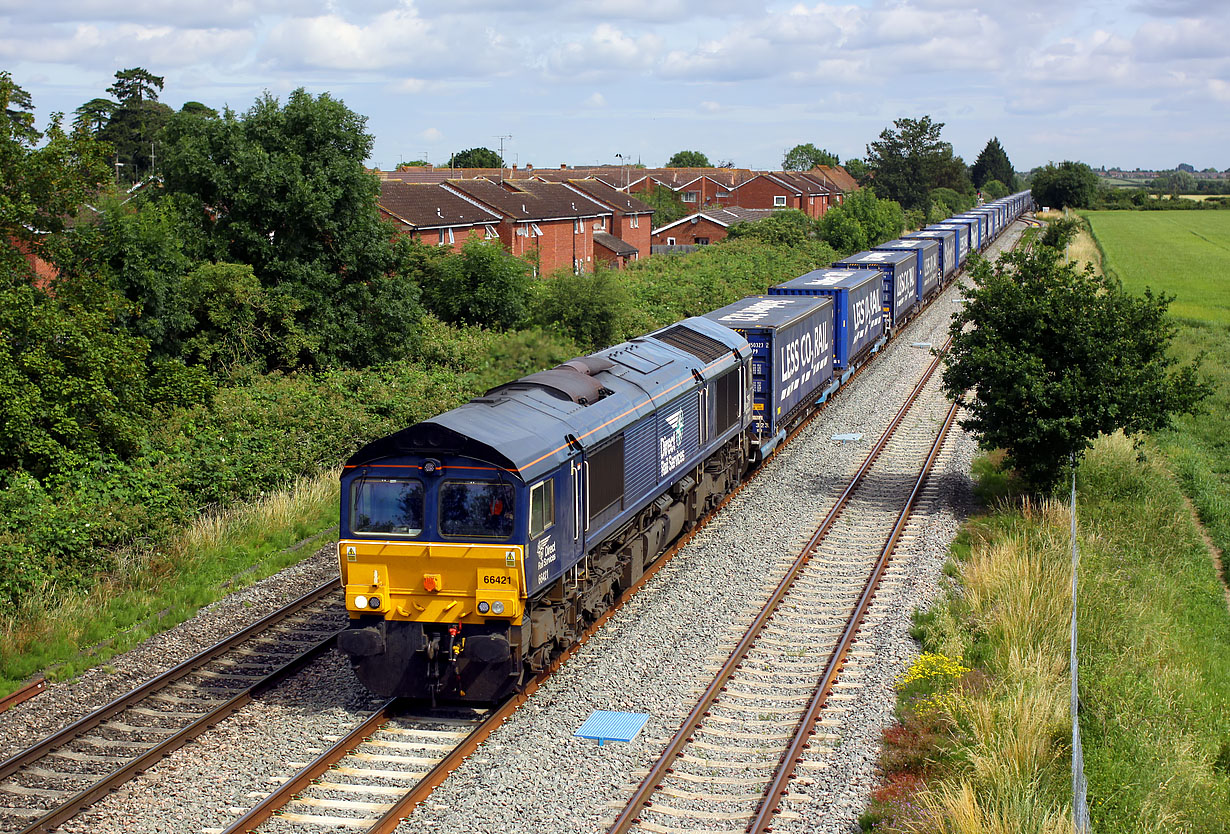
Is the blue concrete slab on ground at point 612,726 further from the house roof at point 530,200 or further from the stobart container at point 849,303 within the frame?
the house roof at point 530,200

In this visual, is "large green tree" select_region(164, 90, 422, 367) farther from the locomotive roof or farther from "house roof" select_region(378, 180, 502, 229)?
the locomotive roof

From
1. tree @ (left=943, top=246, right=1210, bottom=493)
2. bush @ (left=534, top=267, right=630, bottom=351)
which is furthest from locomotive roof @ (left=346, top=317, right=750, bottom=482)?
bush @ (left=534, top=267, right=630, bottom=351)

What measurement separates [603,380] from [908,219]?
79754mm

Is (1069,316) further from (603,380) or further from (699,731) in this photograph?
(699,731)

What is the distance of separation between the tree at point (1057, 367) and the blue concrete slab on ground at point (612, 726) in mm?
10634

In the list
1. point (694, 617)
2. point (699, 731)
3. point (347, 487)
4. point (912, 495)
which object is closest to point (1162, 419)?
point (912, 495)

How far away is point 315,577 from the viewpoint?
53.8ft

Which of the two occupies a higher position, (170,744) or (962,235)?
(962,235)

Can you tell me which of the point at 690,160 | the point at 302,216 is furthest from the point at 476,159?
the point at 302,216

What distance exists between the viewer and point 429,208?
43.9 m

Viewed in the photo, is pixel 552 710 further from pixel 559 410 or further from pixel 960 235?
pixel 960 235

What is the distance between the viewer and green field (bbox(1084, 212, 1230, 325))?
5425 cm

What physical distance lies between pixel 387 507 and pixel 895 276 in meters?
30.0

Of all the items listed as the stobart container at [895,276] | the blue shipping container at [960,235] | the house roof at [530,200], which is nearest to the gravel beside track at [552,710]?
the stobart container at [895,276]
